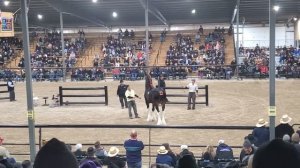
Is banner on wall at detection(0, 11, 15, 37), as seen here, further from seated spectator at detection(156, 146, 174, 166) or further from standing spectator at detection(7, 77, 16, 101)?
standing spectator at detection(7, 77, 16, 101)

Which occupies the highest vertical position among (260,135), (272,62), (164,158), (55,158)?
(272,62)

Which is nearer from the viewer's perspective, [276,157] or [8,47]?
[276,157]

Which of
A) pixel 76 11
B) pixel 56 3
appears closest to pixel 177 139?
pixel 56 3

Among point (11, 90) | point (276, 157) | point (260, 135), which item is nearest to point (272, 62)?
point (260, 135)

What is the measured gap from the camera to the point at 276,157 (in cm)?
149

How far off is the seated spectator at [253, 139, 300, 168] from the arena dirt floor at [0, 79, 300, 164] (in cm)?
936

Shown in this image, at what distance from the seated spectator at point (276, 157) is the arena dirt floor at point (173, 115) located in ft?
30.7

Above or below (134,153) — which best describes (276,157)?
above

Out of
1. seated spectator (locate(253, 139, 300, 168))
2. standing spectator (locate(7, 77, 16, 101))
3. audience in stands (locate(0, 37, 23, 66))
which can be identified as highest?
audience in stands (locate(0, 37, 23, 66))

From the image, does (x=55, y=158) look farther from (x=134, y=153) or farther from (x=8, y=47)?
(x=8, y=47)

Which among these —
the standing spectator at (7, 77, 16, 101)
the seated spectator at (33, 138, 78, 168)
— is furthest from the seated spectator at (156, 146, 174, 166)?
the standing spectator at (7, 77, 16, 101)

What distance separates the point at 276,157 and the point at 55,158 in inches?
35.8

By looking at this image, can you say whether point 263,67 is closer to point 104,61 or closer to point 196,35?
point 196,35

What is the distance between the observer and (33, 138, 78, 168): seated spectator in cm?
Result: 175
